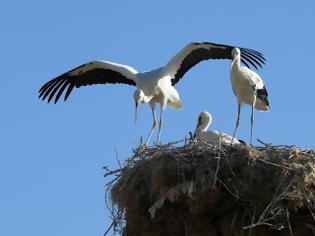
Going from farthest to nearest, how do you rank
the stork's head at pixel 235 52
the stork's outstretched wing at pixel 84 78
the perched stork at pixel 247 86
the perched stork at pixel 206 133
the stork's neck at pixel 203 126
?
1. the stork's outstretched wing at pixel 84 78
2. the stork's neck at pixel 203 126
3. the stork's head at pixel 235 52
4. the perched stork at pixel 247 86
5. the perched stork at pixel 206 133

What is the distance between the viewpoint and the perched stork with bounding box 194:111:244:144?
1187cm

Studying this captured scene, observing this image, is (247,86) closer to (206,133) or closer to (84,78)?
(206,133)

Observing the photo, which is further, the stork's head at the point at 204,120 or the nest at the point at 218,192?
the stork's head at the point at 204,120

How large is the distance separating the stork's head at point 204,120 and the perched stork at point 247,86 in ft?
3.63

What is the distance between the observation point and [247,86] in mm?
12211

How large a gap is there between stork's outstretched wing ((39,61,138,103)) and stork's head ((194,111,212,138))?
1380 mm

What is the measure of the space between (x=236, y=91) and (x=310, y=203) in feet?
8.68

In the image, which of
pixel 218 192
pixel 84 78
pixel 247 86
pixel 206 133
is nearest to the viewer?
pixel 218 192

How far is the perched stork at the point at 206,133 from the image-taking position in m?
11.9

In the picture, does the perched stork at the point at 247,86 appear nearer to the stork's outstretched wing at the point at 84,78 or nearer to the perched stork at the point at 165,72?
the perched stork at the point at 165,72

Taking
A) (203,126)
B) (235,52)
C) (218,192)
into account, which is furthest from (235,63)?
(218,192)

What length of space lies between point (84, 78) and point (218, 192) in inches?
207

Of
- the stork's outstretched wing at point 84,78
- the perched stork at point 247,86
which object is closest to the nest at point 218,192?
the perched stork at point 247,86

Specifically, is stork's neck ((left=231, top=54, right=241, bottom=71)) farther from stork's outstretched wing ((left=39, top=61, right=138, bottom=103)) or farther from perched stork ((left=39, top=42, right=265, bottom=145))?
stork's outstretched wing ((left=39, top=61, right=138, bottom=103))
